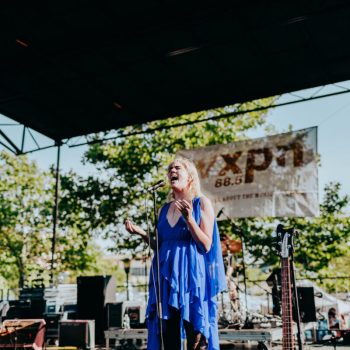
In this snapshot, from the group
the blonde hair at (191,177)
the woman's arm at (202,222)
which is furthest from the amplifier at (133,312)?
the woman's arm at (202,222)

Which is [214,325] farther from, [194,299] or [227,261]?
[227,261]

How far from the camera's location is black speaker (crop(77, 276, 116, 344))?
29.6 ft

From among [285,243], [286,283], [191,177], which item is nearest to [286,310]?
[286,283]

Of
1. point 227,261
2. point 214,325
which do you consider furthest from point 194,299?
point 227,261

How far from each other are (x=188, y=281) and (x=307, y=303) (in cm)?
567

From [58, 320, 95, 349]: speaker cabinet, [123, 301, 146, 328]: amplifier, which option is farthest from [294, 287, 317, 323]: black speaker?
[58, 320, 95, 349]: speaker cabinet

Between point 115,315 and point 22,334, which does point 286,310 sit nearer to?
point 22,334

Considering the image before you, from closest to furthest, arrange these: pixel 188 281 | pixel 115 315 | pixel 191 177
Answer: pixel 188 281, pixel 191 177, pixel 115 315

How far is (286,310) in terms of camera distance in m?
3.82

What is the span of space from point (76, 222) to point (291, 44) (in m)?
14.3

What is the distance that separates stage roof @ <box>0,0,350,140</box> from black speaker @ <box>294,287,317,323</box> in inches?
149

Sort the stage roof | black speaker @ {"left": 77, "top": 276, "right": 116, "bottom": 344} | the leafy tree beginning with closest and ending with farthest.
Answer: the stage roof < black speaker @ {"left": 77, "top": 276, "right": 116, "bottom": 344} < the leafy tree

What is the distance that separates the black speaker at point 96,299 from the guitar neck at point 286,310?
592 centimetres

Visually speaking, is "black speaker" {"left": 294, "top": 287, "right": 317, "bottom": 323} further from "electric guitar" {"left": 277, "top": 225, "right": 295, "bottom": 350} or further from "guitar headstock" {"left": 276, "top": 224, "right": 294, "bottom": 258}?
"guitar headstock" {"left": 276, "top": 224, "right": 294, "bottom": 258}
